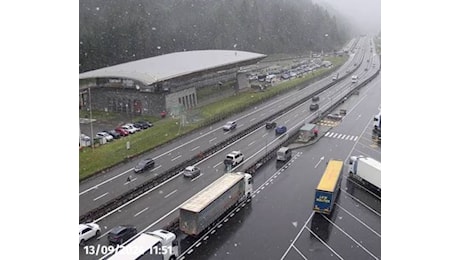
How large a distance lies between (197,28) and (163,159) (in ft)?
60.2

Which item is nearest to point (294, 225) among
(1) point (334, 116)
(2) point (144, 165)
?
(2) point (144, 165)

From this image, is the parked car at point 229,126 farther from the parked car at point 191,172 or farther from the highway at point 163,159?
the parked car at point 191,172

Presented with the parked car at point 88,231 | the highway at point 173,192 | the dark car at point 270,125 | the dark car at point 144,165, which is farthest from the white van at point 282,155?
the parked car at point 88,231

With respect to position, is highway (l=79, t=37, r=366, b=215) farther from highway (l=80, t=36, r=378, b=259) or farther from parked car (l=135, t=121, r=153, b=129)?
parked car (l=135, t=121, r=153, b=129)

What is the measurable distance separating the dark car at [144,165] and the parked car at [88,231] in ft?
8.26

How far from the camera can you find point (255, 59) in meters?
19.4

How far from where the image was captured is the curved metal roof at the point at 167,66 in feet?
43.8

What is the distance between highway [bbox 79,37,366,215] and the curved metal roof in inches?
98.6

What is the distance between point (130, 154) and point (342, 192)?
4.66 meters

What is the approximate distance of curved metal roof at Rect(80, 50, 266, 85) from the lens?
1335 centimetres

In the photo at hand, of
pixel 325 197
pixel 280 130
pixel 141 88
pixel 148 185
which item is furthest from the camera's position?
pixel 141 88

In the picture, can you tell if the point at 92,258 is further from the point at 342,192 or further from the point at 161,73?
the point at 161,73

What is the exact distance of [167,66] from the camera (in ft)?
48.9

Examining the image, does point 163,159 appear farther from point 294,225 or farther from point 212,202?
point 294,225
